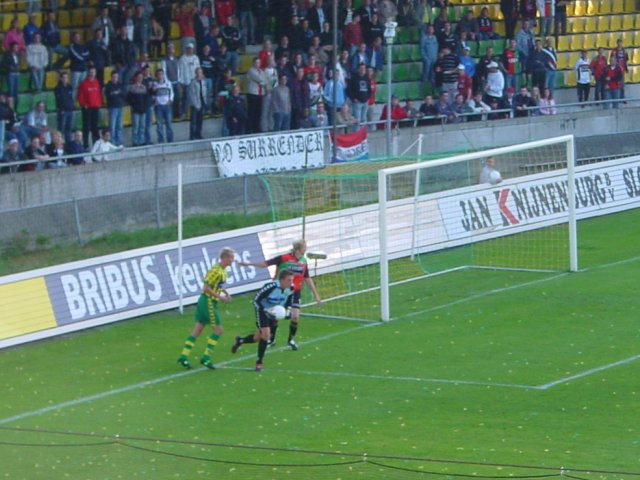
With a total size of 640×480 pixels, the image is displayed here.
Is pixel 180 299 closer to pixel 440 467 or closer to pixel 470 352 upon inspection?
pixel 470 352

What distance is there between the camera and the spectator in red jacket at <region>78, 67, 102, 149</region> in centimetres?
3136

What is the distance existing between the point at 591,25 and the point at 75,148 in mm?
22480

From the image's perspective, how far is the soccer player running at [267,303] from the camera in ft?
64.8

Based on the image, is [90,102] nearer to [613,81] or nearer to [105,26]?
[105,26]

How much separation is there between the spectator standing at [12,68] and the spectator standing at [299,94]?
7.41 metres

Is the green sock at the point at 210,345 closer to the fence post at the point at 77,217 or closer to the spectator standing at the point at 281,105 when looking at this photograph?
the fence post at the point at 77,217

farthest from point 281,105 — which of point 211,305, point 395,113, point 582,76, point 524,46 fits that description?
point 211,305

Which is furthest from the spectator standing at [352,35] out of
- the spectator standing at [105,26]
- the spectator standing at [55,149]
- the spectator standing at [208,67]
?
the spectator standing at [55,149]

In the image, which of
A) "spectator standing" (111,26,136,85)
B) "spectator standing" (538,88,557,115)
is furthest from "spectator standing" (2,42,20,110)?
"spectator standing" (538,88,557,115)

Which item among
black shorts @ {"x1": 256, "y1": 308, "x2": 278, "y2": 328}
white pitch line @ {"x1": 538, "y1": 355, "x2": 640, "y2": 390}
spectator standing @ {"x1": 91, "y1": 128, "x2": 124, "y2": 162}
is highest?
spectator standing @ {"x1": 91, "y1": 128, "x2": 124, "y2": 162}

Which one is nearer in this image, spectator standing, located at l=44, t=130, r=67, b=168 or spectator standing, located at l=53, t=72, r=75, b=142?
spectator standing, located at l=44, t=130, r=67, b=168

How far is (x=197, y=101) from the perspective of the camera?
3359 centimetres

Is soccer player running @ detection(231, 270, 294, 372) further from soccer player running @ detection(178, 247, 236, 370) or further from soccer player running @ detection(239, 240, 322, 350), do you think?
soccer player running @ detection(239, 240, 322, 350)

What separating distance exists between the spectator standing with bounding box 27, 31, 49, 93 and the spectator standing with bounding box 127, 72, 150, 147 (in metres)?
2.01
